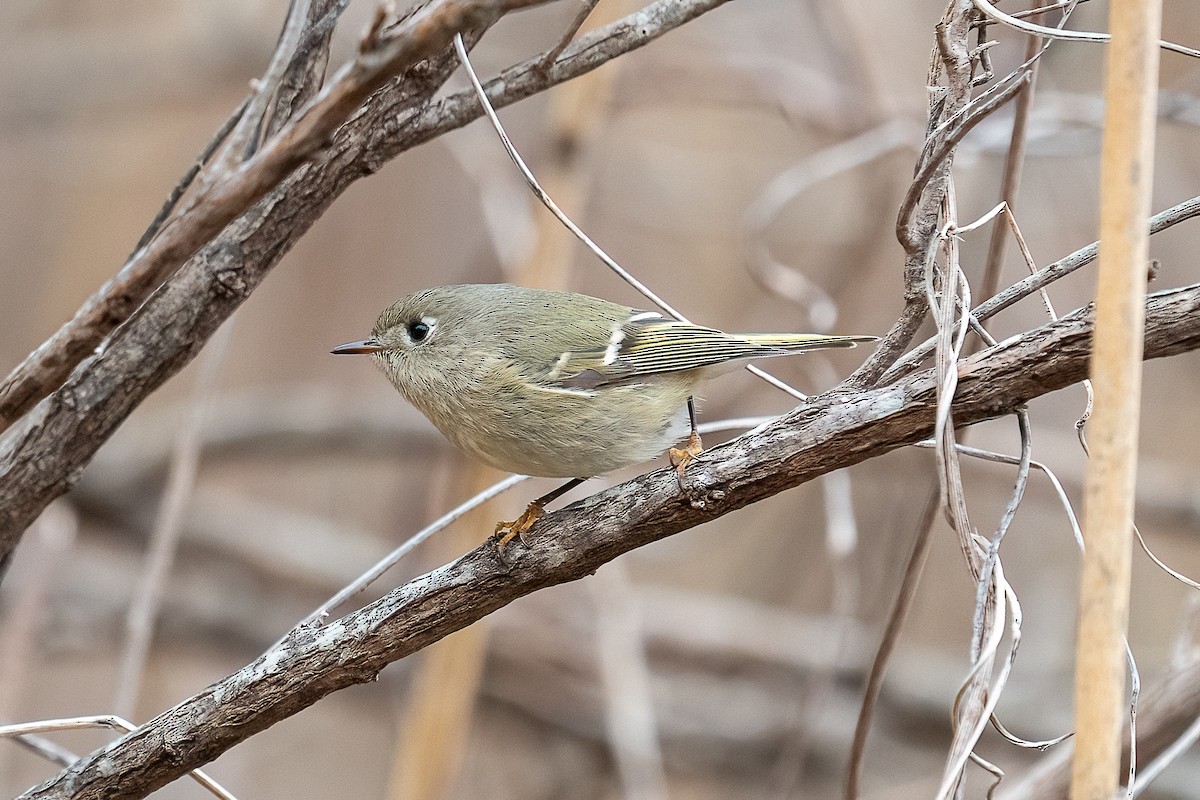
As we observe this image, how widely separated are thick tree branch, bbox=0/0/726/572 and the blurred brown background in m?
0.87

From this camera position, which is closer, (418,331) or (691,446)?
(691,446)

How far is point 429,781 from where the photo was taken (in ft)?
6.93

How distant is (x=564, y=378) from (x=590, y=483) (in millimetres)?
2086

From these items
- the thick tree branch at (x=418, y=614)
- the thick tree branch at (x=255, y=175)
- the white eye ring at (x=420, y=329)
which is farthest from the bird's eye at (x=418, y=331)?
the thick tree branch at (x=255, y=175)

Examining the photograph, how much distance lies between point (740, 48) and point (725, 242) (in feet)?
3.04

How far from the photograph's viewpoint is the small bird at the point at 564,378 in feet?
5.54

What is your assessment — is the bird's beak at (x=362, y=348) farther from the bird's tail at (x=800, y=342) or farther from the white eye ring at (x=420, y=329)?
the bird's tail at (x=800, y=342)

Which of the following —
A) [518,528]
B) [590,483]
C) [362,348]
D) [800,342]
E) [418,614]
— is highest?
[590,483]

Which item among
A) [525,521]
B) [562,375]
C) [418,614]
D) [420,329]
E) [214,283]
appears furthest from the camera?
[420,329]

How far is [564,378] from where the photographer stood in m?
1.75

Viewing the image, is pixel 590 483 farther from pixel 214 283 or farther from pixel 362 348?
pixel 214 283

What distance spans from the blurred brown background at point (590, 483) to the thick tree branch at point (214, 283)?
0.87 metres

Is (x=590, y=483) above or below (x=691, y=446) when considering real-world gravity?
above

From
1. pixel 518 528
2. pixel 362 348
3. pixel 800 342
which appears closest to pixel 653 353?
pixel 800 342
